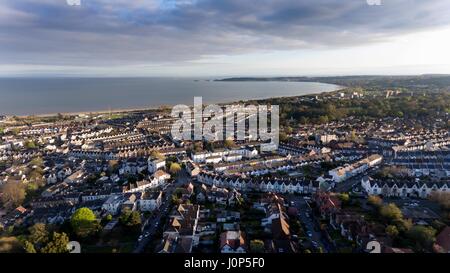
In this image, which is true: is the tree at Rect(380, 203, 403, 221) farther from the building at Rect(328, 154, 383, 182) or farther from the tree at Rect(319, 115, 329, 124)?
the tree at Rect(319, 115, 329, 124)

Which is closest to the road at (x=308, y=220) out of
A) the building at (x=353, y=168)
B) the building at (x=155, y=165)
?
the building at (x=353, y=168)

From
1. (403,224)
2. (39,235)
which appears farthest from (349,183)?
(39,235)

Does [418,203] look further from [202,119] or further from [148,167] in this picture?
[202,119]

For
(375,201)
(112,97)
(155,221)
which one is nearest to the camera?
(155,221)

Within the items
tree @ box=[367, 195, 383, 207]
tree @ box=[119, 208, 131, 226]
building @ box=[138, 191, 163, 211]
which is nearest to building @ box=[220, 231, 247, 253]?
tree @ box=[119, 208, 131, 226]

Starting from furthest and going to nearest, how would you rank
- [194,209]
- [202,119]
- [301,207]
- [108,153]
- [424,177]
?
[202,119] → [108,153] → [424,177] → [301,207] → [194,209]

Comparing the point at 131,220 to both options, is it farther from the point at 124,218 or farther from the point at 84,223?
the point at 84,223
